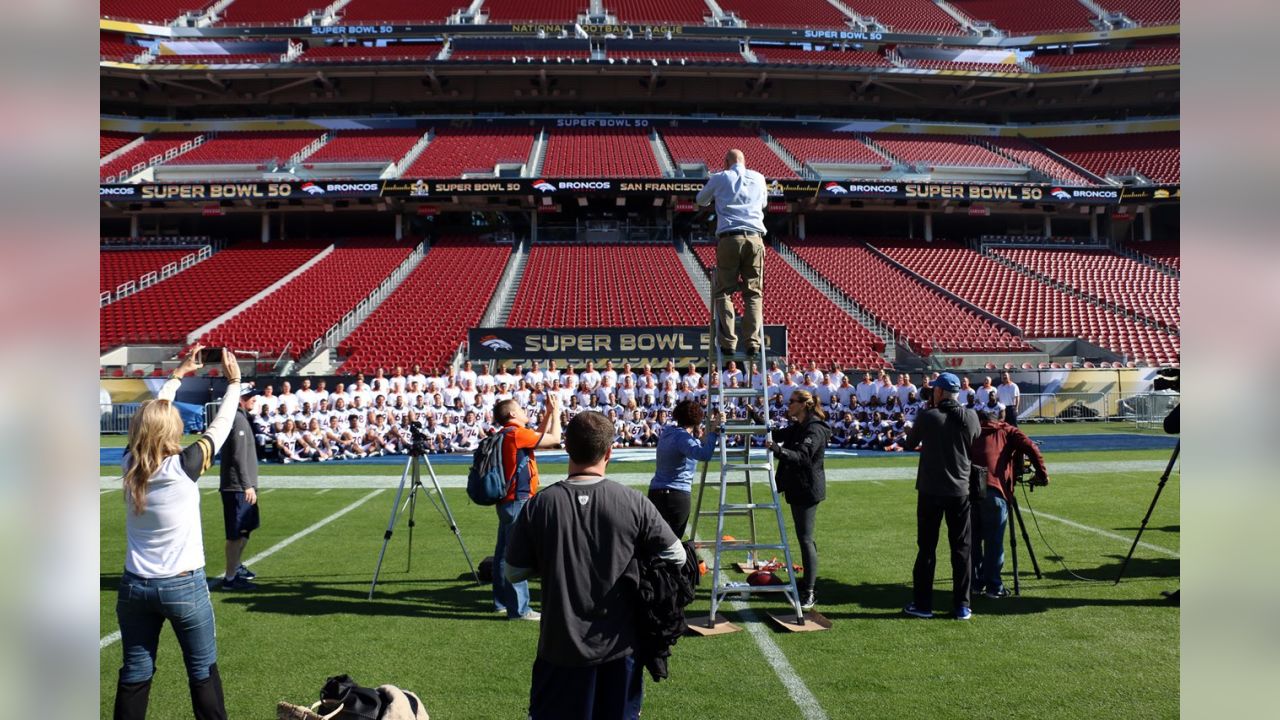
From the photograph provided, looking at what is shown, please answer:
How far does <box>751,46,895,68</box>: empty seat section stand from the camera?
143 feet

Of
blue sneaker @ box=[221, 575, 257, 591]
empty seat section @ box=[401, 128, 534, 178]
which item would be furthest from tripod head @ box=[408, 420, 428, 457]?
empty seat section @ box=[401, 128, 534, 178]

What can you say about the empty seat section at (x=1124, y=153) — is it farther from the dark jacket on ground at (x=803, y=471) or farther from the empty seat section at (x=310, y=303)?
the dark jacket on ground at (x=803, y=471)

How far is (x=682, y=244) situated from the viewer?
122ft

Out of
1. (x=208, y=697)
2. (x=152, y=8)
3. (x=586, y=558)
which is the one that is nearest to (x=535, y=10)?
(x=152, y=8)

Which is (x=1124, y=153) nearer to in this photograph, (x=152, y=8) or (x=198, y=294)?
(x=198, y=294)

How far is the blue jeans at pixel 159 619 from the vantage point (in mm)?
3943

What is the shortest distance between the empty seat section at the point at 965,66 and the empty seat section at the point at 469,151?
68.2ft

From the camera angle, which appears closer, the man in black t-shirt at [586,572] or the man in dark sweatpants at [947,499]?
the man in black t-shirt at [586,572]

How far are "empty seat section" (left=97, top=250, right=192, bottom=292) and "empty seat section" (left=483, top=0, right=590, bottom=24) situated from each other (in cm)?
2152

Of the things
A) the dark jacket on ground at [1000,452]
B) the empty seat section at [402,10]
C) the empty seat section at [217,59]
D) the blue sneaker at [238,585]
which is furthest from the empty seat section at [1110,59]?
the blue sneaker at [238,585]

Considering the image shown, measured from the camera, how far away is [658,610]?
3.63 meters

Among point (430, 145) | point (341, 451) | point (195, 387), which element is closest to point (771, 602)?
point (341, 451)
